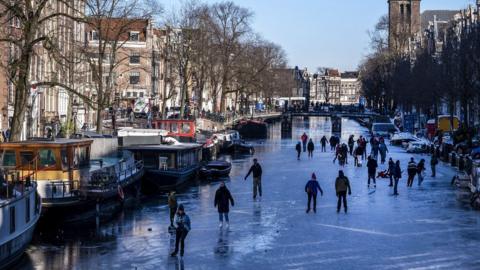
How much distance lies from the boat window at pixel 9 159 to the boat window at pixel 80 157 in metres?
2.31

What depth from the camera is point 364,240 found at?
31.7 metres

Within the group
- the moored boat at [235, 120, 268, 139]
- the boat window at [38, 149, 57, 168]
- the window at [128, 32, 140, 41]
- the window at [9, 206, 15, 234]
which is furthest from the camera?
the moored boat at [235, 120, 268, 139]

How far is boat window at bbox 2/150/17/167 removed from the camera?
3469 centimetres

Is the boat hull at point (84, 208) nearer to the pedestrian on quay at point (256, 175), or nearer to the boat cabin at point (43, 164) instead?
the boat cabin at point (43, 164)

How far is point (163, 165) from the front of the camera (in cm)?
5122

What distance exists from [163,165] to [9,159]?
55.6ft

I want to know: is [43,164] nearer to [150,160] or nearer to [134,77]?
[150,160]

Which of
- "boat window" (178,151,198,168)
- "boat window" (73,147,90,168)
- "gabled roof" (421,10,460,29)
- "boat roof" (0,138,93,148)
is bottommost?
"boat window" (178,151,198,168)

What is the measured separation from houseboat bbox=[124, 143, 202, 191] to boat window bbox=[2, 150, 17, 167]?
13.9 m

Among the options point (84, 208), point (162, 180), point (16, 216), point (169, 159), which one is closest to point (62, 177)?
point (84, 208)

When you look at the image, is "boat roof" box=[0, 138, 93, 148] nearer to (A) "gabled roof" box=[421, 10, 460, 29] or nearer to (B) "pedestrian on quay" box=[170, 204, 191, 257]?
(B) "pedestrian on quay" box=[170, 204, 191, 257]

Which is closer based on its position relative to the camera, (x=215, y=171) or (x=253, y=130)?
(x=215, y=171)

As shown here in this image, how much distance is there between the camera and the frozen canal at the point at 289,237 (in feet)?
91.1

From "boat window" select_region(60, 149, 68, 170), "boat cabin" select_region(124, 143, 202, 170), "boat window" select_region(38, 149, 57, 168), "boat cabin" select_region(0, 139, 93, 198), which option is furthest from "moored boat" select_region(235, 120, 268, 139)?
"boat window" select_region(38, 149, 57, 168)
